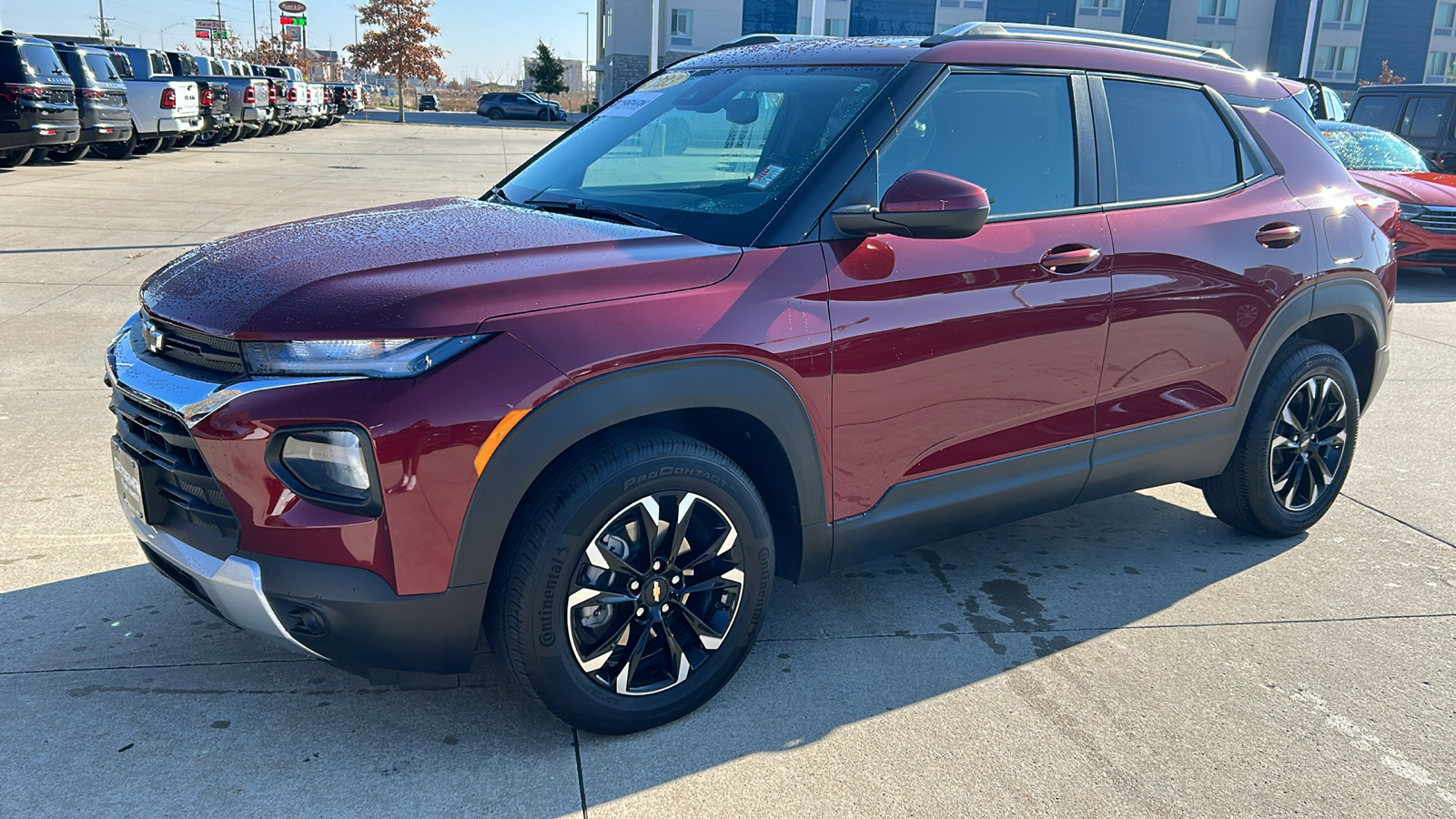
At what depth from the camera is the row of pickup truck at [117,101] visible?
15.9m

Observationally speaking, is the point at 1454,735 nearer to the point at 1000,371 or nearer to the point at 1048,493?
the point at 1048,493

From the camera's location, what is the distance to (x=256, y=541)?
251cm

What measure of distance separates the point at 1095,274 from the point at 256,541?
2.54 meters

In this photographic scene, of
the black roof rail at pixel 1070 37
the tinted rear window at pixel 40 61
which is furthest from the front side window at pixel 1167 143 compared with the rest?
the tinted rear window at pixel 40 61

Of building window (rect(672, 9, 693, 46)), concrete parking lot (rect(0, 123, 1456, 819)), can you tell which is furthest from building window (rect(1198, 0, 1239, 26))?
concrete parking lot (rect(0, 123, 1456, 819))

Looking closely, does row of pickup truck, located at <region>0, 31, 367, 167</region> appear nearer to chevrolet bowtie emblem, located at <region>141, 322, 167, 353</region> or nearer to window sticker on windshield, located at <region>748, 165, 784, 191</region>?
chevrolet bowtie emblem, located at <region>141, 322, 167, 353</region>

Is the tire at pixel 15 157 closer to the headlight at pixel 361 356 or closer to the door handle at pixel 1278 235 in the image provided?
the headlight at pixel 361 356

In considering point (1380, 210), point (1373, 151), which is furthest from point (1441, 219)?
point (1380, 210)

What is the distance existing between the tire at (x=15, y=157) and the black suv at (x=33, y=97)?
1.25 ft

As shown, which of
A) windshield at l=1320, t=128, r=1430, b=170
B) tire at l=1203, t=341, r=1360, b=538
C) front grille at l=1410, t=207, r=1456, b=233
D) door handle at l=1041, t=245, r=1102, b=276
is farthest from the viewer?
windshield at l=1320, t=128, r=1430, b=170

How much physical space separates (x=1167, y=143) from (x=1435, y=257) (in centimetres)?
933

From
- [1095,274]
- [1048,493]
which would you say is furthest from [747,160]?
[1048,493]

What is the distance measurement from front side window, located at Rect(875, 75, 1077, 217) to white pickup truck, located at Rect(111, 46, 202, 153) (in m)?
20.2

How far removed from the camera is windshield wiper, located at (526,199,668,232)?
3193mm
